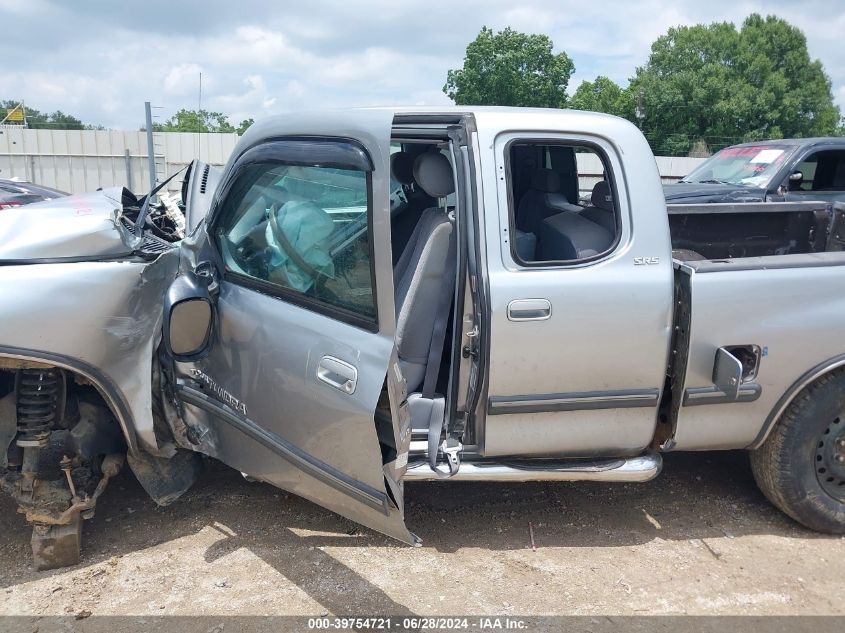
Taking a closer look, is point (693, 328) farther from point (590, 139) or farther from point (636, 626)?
point (636, 626)

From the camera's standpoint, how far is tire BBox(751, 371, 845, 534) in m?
3.24

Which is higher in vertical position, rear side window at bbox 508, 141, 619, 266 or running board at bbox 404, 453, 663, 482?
rear side window at bbox 508, 141, 619, 266

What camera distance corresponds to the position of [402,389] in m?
2.46

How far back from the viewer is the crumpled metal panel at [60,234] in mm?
2824

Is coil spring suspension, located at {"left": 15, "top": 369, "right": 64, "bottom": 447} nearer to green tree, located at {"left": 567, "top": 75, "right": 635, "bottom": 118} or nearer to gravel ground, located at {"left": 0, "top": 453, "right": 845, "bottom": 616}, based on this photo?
gravel ground, located at {"left": 0, "top": 453, "right": 845, "bottom": 616}

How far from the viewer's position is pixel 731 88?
4109 centimetres

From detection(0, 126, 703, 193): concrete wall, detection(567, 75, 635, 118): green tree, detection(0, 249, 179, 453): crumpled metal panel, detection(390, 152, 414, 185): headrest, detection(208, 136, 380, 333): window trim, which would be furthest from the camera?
detection(567, 75, 635, 118): green tree

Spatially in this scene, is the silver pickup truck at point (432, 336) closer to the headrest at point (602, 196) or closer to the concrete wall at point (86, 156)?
the headrest at point (602, 196)

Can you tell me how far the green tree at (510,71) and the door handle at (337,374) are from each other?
42.8 meters

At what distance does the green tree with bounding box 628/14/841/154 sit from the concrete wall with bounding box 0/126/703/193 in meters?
25.3

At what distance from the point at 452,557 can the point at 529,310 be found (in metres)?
1.21

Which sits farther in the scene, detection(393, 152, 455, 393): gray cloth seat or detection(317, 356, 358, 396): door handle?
detection(393, 152, 455, 393): gray cloth seat

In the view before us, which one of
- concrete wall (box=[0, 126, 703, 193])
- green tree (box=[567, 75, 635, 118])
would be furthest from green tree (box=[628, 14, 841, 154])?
concrete wall (box=[0, 126, 703, 193])

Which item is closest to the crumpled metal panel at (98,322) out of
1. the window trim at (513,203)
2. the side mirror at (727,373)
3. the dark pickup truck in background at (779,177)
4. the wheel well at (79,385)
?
the wheel well at (79,385)
